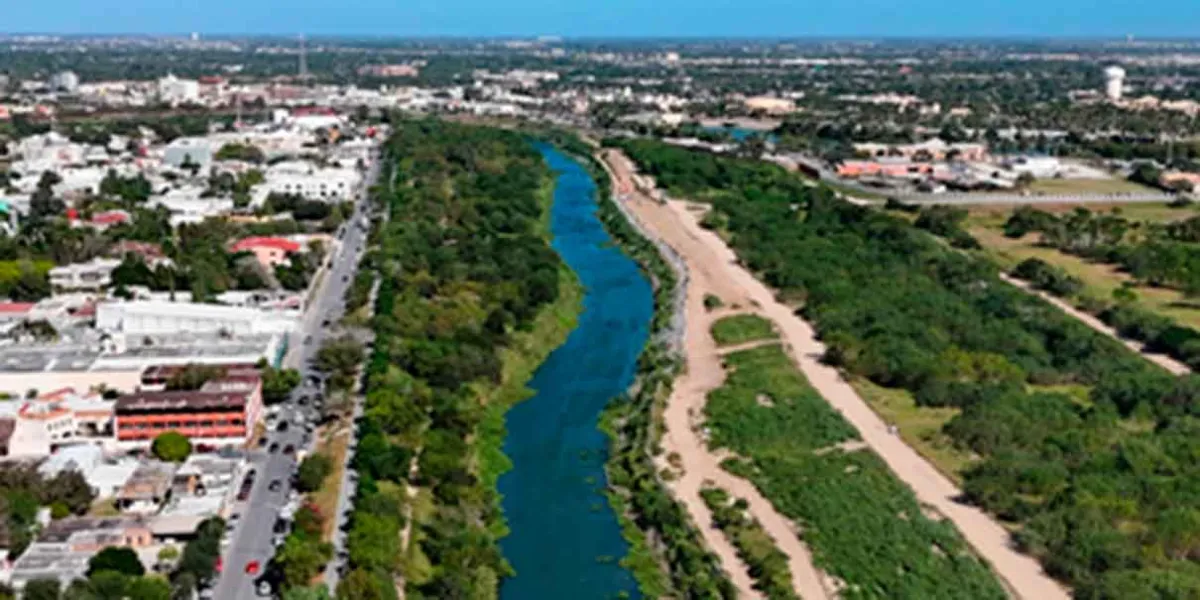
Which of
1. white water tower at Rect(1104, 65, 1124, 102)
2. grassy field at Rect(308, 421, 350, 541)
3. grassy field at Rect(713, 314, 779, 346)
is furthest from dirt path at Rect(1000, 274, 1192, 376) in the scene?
white water tower at Rect(1104, 65, 1124, 102)

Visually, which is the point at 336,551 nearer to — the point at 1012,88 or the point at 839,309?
the point at 839,309

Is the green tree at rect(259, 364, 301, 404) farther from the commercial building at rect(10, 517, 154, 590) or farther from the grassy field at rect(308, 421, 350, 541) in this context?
the commercial building at rect(10, 517, 154, 590)

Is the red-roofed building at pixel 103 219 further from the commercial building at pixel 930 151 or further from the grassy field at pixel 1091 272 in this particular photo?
the commercial building at pixel 930 151

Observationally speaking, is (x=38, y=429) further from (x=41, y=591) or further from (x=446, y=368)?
(x=446, y=368)

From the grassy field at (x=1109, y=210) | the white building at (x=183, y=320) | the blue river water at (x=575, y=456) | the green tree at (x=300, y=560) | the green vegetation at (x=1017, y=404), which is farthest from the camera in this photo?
the grassy field at (x=1109, y=210)

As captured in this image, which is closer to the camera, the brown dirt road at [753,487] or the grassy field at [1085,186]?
the brown dirt road at [753,487]

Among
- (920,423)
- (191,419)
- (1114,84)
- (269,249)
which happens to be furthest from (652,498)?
(1114,84)

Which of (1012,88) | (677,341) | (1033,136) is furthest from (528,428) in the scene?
(1012,88)

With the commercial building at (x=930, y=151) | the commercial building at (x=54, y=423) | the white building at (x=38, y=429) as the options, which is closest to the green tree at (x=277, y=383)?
the commercial building at (x=54, y=423)
